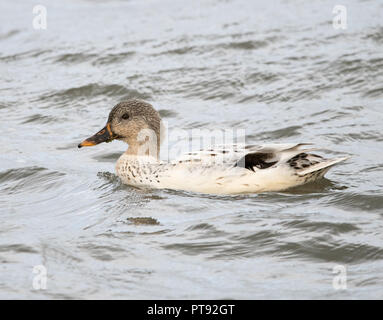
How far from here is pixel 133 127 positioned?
9.77 m

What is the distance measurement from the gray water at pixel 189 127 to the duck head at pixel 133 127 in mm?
531

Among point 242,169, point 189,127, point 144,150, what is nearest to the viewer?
point 242,169

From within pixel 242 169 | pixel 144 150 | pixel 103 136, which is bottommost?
pixel 242 169

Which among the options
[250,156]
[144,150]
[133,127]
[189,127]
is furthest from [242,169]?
[189,127]

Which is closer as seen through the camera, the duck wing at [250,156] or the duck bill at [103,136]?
the duck wing at [250,156]

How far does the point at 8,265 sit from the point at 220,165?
8.59ft

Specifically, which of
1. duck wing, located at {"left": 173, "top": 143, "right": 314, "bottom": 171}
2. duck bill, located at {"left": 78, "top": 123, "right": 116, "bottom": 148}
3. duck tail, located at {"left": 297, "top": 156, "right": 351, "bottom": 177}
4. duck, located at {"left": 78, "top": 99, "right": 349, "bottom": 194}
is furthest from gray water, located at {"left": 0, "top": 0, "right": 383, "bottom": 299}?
duck bill, located at {"left": 78, "top": 123, "right": 116, "bottom": 148}

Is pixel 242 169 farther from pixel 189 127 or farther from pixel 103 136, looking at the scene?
pixel 189 127

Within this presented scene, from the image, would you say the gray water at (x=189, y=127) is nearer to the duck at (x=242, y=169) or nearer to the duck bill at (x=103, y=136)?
the duck at (x=242, y=169)

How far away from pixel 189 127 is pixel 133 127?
206cm

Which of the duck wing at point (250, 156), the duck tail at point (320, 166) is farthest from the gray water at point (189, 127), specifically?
the duck wing at point (250, 156)

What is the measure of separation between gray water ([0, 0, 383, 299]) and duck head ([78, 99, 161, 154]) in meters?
0.53

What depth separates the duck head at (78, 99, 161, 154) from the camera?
973cm

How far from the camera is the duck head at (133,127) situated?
9.73 m
